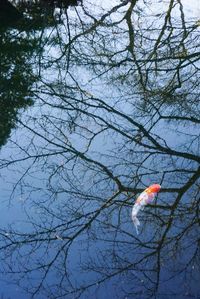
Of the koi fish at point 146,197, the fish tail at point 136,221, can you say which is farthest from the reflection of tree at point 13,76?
the fish tail at point 136,221

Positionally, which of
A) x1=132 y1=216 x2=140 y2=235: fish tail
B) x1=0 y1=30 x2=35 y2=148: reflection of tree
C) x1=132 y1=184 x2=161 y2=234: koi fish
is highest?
x1=0 y1=30 x2=35 y2=148: reflection of tree

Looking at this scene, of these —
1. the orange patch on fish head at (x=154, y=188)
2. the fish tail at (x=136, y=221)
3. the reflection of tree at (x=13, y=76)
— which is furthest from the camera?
the reflection of tree at (x=13, y=76)

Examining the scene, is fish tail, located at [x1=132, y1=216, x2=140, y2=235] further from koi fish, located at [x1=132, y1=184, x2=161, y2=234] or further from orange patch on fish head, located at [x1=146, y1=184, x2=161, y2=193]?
orange patch on fish head, located at [x1=146, y1=184, x2=161, y2=193]

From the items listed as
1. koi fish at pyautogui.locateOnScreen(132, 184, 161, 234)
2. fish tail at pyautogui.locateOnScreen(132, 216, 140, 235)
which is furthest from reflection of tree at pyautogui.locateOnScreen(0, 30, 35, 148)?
fish tail at pyautogui.locateOnScreen(132, 216, 140, 235)

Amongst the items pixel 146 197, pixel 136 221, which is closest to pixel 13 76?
pixel 146 197

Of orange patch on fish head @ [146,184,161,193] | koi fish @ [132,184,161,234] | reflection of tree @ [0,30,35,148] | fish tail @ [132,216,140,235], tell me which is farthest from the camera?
reflection of tree @ [0,30,35,148]

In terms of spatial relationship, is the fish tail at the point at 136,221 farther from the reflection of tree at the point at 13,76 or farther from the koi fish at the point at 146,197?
the reflection of tree at the point at 13,76

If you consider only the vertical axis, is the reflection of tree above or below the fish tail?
above

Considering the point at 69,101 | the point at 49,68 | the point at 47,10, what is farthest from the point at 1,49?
the point at 47,10

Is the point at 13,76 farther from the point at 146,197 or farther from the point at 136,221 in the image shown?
the point at 136,221

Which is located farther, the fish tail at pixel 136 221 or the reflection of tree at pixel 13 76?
the reflection of tree at pixel 13 76

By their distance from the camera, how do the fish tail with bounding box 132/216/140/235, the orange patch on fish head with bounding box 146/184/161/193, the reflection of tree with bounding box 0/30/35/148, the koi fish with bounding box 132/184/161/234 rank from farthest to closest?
the reflection of tree with bounding box 0/30/35/148, the orange patch on fish head with bounding box 146/184/161/193, the koi fish with bounding box 132/184/161/234, the fish tail with bounding box 132/216/140/235

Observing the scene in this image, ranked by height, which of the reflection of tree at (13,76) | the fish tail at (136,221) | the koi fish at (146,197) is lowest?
the fish tail at (136,221)

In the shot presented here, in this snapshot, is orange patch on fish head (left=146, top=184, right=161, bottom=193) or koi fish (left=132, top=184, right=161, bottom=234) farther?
orange patch on fish head (left=146, top=184, right=161, bottom=193)
